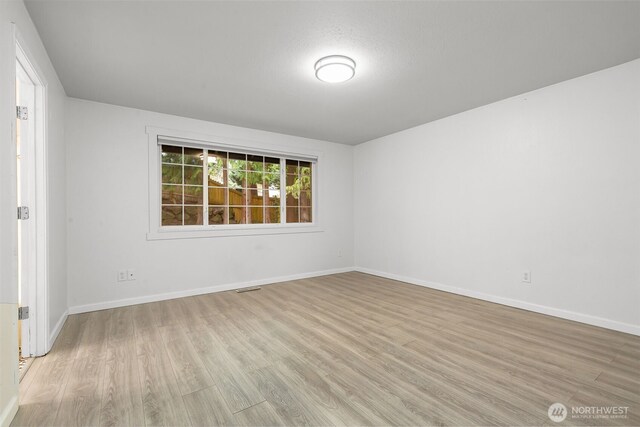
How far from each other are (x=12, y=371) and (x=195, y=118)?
331cm

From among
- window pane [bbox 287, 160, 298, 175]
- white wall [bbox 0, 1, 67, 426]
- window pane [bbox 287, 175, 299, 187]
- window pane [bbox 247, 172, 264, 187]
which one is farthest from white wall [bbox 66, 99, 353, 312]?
white wall [bbox 0, 1, 67, 426]

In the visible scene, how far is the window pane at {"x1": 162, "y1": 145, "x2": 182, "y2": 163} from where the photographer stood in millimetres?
4047

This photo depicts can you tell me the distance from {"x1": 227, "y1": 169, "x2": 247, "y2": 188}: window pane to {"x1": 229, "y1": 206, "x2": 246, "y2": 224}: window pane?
0.36 meters

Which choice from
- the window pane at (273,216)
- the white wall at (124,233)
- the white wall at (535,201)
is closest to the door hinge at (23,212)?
the white wall at (124,233)

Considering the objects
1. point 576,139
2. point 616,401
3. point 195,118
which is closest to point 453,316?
point 616,401

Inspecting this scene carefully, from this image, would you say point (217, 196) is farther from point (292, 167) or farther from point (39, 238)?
point (39, 238)

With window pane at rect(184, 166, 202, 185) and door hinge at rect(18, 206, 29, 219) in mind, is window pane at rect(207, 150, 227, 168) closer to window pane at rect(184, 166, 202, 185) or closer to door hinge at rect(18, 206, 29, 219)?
window pane at rect(184, 166, 202, 185)

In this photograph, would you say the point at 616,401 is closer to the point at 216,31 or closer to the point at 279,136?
the point at 216,31

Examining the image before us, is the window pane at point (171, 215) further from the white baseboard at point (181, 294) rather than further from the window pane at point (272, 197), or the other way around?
the window pane at point (272, 197)

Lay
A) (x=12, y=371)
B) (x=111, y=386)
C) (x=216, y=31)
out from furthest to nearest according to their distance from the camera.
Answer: (x=216, y=31)
(x=111, y=386)
(x=12, y=371)

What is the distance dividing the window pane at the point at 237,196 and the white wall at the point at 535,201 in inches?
98.5

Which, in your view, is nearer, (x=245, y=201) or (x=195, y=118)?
(x=195, y=118)

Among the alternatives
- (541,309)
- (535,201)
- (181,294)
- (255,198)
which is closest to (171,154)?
(255,198)

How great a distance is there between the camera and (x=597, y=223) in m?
2.89
